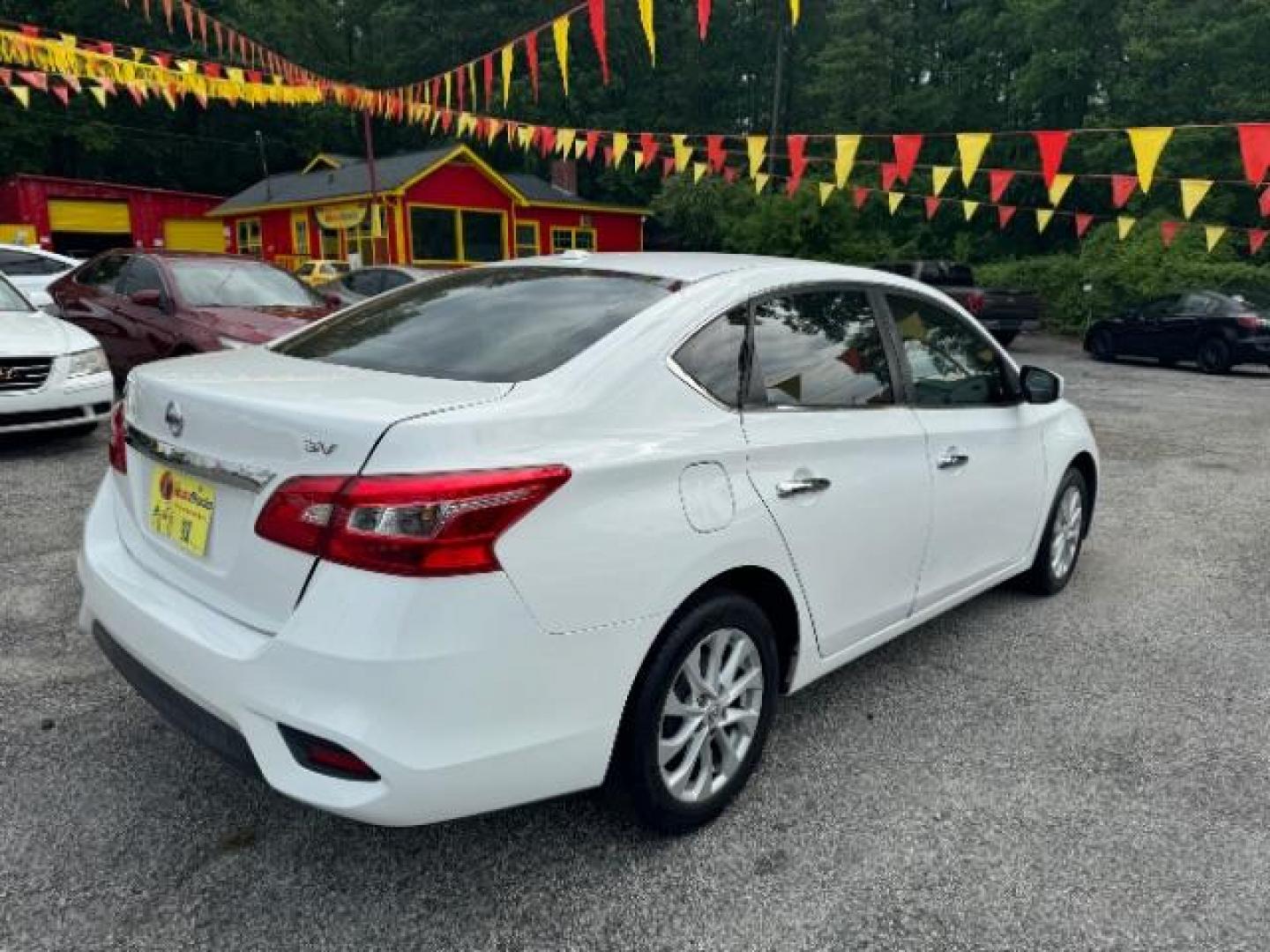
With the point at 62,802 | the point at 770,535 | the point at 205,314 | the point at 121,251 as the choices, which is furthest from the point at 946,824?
the point at 121,251

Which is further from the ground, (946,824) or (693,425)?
(693,425)

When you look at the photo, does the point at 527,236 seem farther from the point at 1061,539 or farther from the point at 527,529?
the point at 527,529

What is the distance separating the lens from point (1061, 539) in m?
4.56

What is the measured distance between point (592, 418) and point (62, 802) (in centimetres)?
187

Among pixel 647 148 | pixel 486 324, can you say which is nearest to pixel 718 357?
pixel 486 324

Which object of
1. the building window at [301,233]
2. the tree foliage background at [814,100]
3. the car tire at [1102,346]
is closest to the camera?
the car tire at [1102,346]

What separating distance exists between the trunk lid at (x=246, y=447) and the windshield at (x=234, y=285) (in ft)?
20.0

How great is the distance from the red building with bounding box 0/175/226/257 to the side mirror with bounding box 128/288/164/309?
26.7 metres

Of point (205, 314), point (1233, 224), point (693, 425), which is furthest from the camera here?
point (1233, 224)

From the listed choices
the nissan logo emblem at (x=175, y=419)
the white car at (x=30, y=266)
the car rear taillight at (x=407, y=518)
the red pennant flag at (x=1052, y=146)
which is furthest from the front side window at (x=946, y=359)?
the white car at (x=30, y=266)

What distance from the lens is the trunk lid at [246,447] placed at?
2.03 metres

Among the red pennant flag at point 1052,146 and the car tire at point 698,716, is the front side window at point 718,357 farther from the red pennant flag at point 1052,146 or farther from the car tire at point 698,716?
the red pennant flag at point 1052,146

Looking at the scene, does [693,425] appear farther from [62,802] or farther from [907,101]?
[907,101]

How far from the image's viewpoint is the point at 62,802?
2660 mm
